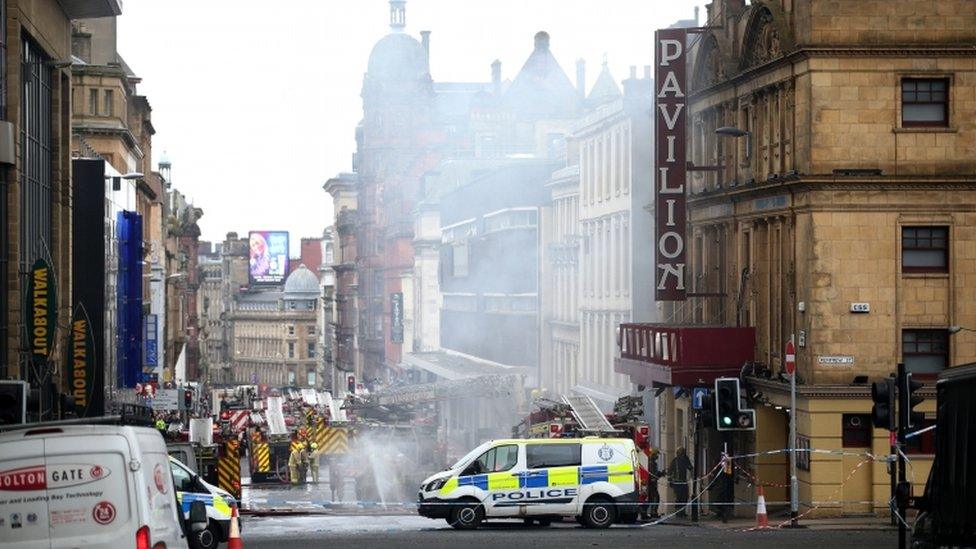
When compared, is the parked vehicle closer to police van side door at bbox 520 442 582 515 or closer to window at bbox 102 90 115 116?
police van side door at bbox 520 442 582 515

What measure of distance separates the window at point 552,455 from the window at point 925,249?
884 centimetres

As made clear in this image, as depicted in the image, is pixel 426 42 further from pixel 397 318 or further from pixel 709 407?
pixel 709 407

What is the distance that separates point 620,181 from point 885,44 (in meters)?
25.1

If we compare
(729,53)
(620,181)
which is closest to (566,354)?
(620,181)

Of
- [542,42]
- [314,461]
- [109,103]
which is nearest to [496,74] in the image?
[542,42]

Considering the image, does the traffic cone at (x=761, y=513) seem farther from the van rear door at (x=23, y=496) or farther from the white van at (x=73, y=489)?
the van rear door at (x=23, y=496)

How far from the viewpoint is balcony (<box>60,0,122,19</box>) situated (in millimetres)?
43906

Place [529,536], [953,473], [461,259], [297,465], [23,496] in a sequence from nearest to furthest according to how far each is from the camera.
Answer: [23,496] < [953,473] < [529,536] < [297,465] < [461,259]

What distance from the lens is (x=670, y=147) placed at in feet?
147

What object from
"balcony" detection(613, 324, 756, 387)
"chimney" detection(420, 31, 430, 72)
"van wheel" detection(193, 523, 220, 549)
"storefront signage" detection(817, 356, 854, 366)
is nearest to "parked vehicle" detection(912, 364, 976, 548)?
"van wheel" detection(193, 523, 220, 549)

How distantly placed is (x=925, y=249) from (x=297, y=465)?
27.9 metres

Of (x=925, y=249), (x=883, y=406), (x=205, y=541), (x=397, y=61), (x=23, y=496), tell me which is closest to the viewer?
(x=23, y=496)

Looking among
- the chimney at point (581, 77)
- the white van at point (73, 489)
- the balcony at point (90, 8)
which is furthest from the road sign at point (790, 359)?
the chimney at point (581, 77)

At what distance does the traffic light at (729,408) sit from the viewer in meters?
35.5
